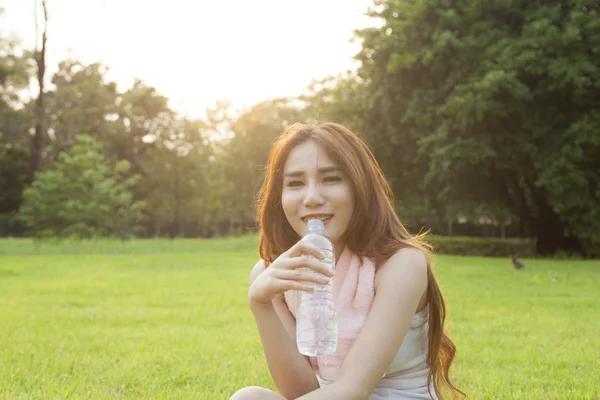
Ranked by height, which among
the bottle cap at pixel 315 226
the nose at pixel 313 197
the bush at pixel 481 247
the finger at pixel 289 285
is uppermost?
the nose at pixel 313 197

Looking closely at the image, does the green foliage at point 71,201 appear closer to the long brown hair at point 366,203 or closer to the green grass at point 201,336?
the green grass at point 201,336

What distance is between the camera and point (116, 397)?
420cm

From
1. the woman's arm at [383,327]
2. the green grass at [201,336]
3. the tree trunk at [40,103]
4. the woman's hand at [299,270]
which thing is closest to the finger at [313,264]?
the woman's hand at [299,270]

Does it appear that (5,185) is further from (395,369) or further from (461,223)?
(395,369)

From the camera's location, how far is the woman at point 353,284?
2295mm

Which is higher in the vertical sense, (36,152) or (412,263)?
(36,152)

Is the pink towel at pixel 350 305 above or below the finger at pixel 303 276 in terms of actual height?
below

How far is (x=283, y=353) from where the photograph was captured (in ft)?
8.66

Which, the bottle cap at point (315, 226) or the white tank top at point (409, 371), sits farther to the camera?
the white tank top at point (409, 371)

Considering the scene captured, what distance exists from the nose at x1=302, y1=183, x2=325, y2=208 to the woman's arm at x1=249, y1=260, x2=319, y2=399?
42 centimetres

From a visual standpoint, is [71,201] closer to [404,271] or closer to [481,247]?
[481,247]

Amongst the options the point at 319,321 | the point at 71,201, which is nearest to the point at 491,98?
the point at 319,321

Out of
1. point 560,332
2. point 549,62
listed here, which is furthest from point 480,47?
point 560,332

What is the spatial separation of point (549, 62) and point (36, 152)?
25368 millimetres
